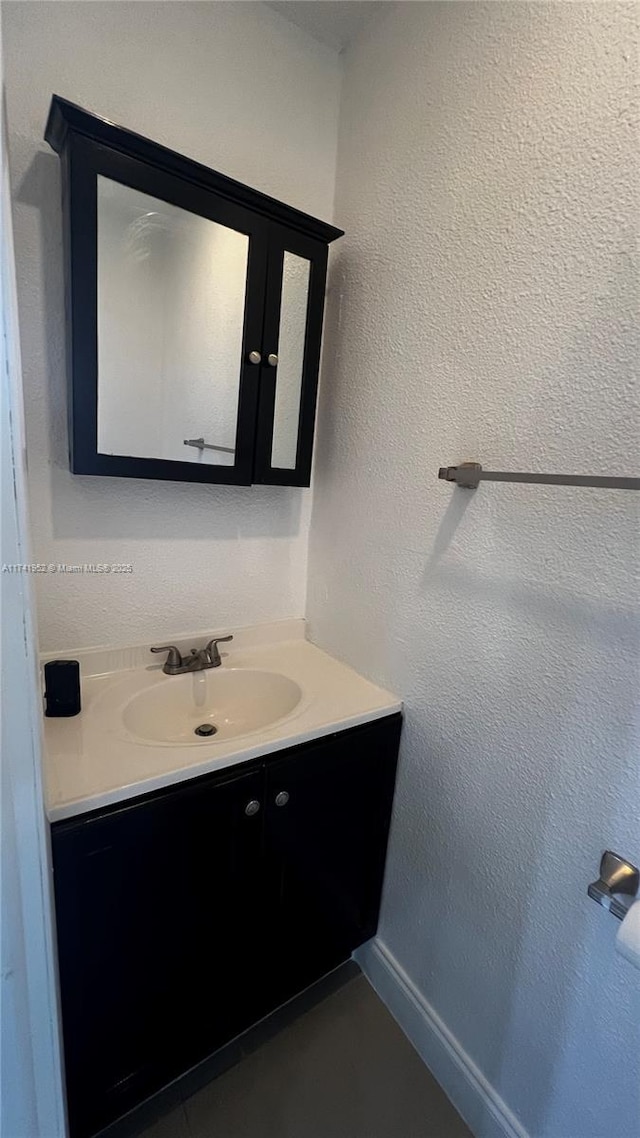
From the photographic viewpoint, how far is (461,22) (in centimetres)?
92

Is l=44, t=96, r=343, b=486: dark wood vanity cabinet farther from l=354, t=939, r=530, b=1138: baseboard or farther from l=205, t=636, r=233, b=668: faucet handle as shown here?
l=354, t=939, r=530, b=1138: baseboard

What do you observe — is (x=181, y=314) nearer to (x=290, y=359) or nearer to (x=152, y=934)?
(x=290, y=359)

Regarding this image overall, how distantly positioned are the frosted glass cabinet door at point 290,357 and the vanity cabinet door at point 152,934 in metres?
0.78

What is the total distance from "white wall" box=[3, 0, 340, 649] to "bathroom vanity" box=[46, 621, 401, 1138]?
8.5 inches

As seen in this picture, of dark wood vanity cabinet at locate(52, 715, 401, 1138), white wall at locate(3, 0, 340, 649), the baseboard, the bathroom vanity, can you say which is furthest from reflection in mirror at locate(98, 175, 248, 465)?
the baseboard

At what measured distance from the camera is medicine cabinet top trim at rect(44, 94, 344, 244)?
83cm

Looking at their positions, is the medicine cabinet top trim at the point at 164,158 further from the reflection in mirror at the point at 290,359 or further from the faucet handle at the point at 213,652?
the faucet handle at the point at 213,652

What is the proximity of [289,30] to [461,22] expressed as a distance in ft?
1.69

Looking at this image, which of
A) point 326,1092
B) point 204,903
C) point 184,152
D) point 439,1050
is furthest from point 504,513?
point 326,1092

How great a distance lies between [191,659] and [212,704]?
0.45ft

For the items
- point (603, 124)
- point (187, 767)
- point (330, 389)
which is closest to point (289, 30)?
point (330, 389)

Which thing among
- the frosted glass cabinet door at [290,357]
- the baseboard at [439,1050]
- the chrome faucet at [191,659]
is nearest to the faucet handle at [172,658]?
the chrome faucet at [191,659]

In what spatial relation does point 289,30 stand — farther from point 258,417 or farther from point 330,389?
point 258,417

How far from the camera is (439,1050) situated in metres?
1.09
